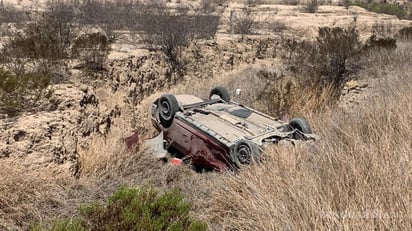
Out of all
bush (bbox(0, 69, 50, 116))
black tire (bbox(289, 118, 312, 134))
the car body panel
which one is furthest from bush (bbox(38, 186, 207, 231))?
black tire (bbox(289, 118, 312, 134))

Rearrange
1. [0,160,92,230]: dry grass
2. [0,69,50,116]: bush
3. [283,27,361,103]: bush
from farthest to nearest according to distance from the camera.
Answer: [283,27,361,103]: bush < [0,69,50,116]: bush < [0,160,92,230]: dry grass

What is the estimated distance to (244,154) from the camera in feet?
20.4

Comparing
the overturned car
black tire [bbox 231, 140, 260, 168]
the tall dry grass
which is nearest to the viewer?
the tall dry grass

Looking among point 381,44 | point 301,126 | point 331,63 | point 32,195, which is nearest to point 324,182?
point 32,195

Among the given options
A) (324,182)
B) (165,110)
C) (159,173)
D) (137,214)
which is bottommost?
(159,173)

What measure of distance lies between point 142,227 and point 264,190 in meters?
1.41

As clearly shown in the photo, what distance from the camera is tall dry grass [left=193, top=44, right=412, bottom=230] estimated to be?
305cm

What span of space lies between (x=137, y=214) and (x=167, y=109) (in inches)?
189

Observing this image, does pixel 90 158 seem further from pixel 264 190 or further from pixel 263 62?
pixel 263 62

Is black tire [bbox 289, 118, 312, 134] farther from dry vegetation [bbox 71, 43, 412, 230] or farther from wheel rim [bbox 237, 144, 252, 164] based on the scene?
wheel rim [bbox 237, 144, 252, 164]

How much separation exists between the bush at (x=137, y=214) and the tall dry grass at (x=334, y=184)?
573 millimetres

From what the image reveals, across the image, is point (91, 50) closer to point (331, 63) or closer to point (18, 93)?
point (18, 93)

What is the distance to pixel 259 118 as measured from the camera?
7.95m

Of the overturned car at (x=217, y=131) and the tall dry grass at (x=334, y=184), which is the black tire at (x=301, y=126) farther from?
the tall dry grass at (x=334, y=184)
